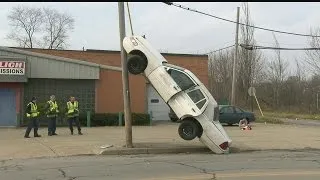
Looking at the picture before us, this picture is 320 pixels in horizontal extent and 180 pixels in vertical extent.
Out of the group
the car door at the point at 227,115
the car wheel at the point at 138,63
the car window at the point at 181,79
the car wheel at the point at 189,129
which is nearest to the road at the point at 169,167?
the car wheel at the point at 189,129

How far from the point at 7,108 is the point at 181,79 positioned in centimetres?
1530

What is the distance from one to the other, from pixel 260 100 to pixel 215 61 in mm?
8246

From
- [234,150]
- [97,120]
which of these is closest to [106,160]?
[234,150]

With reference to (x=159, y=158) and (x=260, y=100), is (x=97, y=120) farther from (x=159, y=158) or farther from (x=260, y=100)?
(x=260, y=100)

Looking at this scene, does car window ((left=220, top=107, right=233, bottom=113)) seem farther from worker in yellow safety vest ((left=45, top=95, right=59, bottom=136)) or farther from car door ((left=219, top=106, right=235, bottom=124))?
worker in yellow safety vest ((left=45, top=95, right=59, bottom=136))

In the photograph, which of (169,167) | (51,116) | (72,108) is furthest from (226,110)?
(169,167)

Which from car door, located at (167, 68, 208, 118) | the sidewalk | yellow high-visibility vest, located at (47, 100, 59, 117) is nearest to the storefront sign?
yellow high-visibility vest, located at (47, 100, 59, 117)

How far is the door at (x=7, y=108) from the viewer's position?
92.6ft

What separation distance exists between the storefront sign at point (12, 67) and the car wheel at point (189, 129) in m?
14.6

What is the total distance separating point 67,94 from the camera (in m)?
30.1

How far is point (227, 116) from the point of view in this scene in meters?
32.2

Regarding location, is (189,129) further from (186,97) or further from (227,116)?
(227,116)

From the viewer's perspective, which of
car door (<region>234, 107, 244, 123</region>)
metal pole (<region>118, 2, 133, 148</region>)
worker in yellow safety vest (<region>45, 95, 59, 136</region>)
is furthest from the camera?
car door (<region>234, 107, 244, 123</region>)

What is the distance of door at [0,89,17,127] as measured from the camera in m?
28.2
